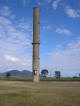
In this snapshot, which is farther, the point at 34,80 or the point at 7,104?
the point at 34,80

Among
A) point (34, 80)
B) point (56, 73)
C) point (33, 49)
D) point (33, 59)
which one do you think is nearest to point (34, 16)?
point (33, 49)

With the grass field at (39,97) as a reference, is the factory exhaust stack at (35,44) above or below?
above

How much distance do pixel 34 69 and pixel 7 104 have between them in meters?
29.1

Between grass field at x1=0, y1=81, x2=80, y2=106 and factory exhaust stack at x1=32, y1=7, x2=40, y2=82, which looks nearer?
grass field at x1=0, y1=81, x2=80, y2=106

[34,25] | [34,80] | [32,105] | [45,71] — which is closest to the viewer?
[32,105]

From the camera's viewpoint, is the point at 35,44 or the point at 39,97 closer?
the point at 39,97

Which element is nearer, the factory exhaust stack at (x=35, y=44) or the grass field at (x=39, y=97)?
the grass field at (x=39, y=97)

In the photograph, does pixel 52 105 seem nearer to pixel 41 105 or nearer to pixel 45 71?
pixel 41 105

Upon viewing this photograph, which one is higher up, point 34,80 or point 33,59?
point 33,59

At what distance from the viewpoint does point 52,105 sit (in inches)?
408

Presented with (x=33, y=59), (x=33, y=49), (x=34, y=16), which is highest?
(x=34, y=16)

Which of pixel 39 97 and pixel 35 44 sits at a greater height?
pixel 35 44

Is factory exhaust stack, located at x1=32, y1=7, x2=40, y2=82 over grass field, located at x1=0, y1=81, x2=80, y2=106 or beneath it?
over

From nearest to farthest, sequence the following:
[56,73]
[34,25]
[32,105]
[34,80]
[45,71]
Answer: [32,105]
[34,80]
[34,25]
[45,71]
[56,73]
